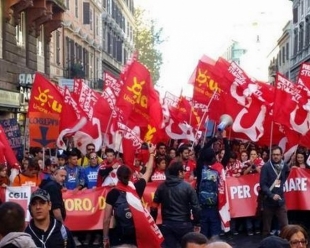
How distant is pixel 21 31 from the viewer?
28.1 meters

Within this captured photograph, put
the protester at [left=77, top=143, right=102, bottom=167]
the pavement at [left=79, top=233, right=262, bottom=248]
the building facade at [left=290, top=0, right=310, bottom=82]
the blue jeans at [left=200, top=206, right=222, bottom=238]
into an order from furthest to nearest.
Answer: the building facade at [left=290, top=0, right=310, bottom=82] < the protester at [left=77, top=143, right=102, bottom=167] < the pavement at [left=79, top=233, right=262, bottom=248] < the blue jeans at [left=200, top=206, right=222, bottom=238]

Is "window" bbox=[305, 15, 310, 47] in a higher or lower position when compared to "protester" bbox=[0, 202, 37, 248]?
higher

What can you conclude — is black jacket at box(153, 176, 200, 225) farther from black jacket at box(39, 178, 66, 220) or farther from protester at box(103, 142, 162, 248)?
black jacket at box(39, 178, 66, 220)

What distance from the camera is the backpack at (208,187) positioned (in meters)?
10.5

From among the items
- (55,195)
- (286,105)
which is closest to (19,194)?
Answer: (55,195)

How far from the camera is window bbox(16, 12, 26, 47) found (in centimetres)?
2744

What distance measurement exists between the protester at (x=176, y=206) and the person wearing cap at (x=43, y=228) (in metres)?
2.96

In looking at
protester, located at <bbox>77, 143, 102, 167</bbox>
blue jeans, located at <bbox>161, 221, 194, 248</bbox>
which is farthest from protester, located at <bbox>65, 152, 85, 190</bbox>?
blue jeans, located at <bbox>161, 221, 194, 248</bbox>

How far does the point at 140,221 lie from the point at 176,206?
952 mm

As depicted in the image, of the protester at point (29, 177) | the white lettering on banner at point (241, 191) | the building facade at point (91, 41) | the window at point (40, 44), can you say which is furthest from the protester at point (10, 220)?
the window at point (40, 44)

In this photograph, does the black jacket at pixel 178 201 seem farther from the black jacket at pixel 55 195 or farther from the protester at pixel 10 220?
the protester at pixel 10 220

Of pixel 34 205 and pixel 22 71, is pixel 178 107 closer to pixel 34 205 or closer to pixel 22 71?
pixel 22 71

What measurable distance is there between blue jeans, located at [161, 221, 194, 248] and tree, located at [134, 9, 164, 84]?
190 ft

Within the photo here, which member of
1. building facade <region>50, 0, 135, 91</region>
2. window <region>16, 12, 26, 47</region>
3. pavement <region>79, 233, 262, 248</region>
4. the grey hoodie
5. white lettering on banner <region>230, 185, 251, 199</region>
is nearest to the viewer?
the grey hoodie
